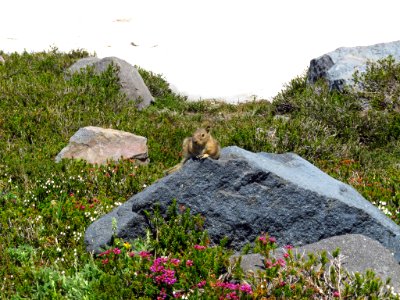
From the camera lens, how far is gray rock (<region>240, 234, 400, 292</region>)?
19.3 feet

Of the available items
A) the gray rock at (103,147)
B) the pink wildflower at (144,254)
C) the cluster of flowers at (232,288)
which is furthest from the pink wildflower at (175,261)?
the gray rock at (103,147)

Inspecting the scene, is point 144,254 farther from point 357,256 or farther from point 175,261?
point 357,256

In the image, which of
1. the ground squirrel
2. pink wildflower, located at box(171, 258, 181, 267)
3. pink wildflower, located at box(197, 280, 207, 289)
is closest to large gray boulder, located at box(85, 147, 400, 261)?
the ground squirrel

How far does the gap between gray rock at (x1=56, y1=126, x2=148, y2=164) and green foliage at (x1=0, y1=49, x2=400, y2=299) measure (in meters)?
0.36

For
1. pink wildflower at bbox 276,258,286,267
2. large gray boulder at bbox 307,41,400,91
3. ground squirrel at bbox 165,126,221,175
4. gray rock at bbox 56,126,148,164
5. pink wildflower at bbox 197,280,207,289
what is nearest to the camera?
pink wildflower at bbox 197,280,207,289

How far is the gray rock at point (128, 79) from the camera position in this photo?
662 inches

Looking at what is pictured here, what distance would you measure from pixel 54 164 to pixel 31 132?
255cm

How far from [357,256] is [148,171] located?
4.67 metres

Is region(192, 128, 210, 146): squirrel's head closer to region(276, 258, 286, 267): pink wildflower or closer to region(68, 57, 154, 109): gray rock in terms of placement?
region(276, 258, 286, 267): pink wildflower

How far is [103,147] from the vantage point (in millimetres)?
11070

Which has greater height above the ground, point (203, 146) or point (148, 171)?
point (203, 146)

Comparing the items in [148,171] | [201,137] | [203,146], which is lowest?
[148,171]

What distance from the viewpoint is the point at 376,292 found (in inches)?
207

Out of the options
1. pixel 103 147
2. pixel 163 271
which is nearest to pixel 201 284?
pixel 163 271
